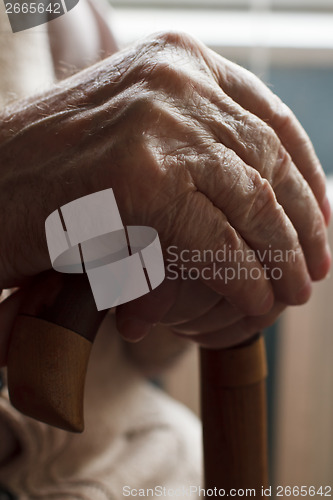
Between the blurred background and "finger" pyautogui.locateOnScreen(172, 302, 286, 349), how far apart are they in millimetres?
495

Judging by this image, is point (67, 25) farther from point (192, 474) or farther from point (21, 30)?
point (192, 474)

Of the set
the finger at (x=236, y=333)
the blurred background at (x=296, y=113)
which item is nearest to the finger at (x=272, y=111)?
the finger at (x=236, y=333)

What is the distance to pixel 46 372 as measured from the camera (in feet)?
0.97

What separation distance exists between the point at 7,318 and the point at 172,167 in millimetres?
140

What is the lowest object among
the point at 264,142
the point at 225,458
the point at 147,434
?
the point at 147,434

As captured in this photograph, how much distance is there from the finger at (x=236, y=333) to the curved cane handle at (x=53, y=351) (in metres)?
0.11

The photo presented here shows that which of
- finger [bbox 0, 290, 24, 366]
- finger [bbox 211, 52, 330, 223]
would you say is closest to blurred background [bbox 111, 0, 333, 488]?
finger [bbox 211, 52, 330, 223]

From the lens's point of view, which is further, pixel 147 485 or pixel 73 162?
pixel 147 485

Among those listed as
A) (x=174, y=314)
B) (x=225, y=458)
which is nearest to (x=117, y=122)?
(x=174, y=314)

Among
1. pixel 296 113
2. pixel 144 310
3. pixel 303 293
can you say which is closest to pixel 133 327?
pixel 144 310

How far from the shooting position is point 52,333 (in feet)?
0.99

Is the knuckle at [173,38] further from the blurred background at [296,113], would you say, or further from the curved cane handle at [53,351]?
the blurred background at [296,113]

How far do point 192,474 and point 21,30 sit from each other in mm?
457

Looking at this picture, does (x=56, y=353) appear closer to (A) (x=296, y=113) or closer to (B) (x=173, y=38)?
(B) (x=173, y=38)
